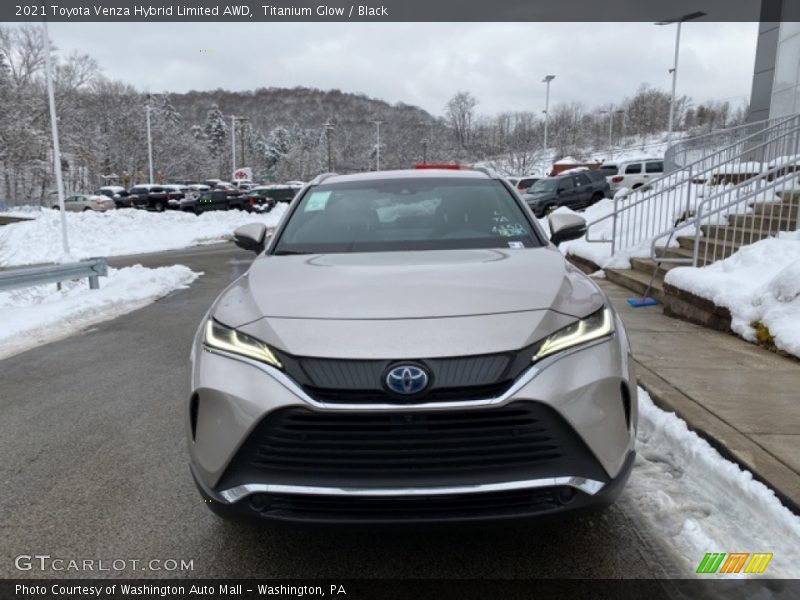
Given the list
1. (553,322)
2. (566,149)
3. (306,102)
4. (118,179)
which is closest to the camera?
(553,322)

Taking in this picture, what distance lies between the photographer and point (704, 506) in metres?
2.91

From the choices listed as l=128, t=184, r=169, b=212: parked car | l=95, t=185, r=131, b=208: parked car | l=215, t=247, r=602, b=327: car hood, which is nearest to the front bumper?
l=215, t=247, r=602, b=327: car hood

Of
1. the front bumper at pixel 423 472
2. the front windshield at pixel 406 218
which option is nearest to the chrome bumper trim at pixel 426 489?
the front bumper at pixel 423 472

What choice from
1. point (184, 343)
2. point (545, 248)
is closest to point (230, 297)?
point (545, 248)

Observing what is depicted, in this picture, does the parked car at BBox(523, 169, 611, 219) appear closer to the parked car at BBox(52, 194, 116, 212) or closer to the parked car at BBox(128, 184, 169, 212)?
the parked car at BBox(128, 184, 169, 212)

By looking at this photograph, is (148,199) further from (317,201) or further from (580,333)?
(580,333)

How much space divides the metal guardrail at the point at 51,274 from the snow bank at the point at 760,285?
882 cm

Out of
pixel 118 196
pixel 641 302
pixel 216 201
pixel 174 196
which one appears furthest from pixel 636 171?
pixel 118 196

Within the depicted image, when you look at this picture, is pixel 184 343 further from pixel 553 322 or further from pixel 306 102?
pixel 306 102

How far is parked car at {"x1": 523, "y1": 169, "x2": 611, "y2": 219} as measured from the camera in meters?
23.7

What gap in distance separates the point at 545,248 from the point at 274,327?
1.72 meters

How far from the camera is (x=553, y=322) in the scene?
92.5 inches

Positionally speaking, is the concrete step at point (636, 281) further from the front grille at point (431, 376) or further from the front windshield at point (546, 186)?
the front windshield at point (546, 186)

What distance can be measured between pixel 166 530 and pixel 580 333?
85.3 inches
